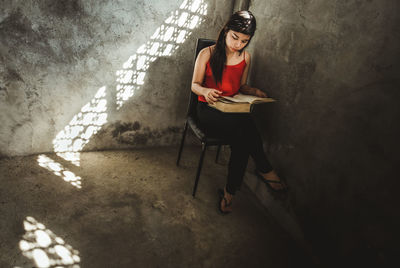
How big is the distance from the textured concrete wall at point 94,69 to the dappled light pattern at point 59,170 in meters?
0.14

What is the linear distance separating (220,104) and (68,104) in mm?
1499

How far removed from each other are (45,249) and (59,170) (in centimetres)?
87

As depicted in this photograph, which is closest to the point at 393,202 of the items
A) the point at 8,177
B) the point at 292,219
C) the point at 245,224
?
the point at 292,219

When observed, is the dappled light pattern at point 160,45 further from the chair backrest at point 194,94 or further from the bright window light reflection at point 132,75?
the chair backrest at point 194,94

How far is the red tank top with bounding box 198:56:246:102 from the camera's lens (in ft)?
6.63

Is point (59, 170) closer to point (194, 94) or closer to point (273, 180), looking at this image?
point (194, 94)

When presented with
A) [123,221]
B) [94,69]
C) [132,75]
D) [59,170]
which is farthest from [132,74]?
[123,221]

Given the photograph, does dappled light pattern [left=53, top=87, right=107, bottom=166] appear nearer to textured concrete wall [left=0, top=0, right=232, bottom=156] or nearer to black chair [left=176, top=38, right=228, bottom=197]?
textured concrete wall [left=0, top=0, right=232, bottom=156]

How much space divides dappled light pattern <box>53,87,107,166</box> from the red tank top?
1.05 meters

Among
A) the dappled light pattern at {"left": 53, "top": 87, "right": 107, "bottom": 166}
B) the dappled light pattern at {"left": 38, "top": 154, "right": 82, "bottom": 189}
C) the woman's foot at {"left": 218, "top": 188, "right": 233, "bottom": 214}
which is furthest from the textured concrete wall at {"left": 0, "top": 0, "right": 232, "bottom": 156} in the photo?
the woman's foot at {"left": 218, "top": 188, "right": 233, "bottom": 214}

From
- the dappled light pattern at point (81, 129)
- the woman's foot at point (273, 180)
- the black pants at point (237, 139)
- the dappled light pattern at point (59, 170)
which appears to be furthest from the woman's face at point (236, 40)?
the dappled light pattern at point (59, 170)

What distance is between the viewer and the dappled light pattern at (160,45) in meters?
2.38

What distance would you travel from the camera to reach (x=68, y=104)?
2.31 metres

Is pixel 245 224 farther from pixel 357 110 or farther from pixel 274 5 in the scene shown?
pixel 274 5
